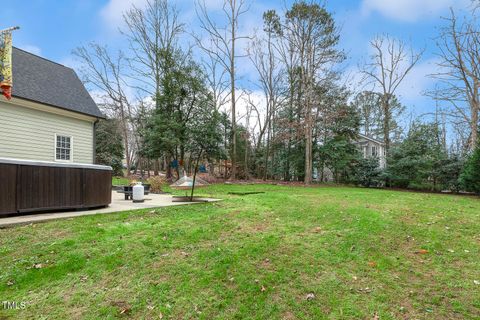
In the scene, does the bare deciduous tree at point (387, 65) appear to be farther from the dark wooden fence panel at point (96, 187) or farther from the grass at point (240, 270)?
the dark wooden fence panel at point (96, 187)

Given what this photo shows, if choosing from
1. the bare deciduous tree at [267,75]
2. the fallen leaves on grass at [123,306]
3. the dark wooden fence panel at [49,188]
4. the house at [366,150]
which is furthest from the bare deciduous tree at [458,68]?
the fallen leaves on grass at [123,306]

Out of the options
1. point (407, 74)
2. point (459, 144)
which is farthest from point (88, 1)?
point (459, 144)

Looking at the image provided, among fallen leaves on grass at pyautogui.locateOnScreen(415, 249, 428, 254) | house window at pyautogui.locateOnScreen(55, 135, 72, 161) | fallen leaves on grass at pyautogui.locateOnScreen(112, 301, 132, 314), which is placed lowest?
fallen leaves on grass at pyautogui.locateOnScreen(112, 301, 132, 314)

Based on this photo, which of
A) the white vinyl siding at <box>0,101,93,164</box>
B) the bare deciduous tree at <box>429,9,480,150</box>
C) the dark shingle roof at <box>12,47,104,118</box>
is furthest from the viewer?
the bare deciduous tree at <box>429,9,480,150</box>

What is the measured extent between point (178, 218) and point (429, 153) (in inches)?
677

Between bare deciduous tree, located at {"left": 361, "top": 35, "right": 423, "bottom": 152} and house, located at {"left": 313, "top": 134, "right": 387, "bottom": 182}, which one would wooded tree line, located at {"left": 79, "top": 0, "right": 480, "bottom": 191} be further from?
house, located at {"left": 313, "top": 134, "right": 387, "bottom": 182}

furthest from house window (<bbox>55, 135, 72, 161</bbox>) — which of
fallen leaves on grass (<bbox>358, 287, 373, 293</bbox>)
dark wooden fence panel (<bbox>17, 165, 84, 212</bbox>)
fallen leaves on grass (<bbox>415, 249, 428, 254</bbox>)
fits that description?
fallen leaves on grass (<bbox>415, 249, 428, 254</bbox>)

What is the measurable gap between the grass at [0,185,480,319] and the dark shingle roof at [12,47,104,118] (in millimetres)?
7097

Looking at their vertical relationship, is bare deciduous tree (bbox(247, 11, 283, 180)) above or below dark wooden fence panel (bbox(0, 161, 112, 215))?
above

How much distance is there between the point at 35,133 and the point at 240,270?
10.00 metres

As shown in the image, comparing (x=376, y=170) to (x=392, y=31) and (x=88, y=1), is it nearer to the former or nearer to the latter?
(x=392, y=31)

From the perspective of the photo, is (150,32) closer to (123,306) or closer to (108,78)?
(108,78)

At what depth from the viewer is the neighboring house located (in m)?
8.92

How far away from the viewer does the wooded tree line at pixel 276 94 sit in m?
16.5
